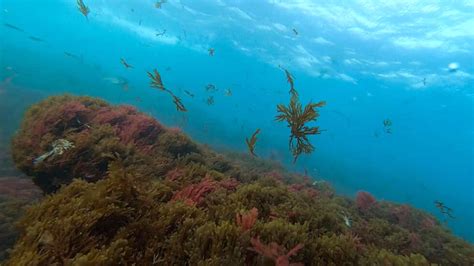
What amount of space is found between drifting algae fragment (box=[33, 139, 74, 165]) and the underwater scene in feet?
0.16

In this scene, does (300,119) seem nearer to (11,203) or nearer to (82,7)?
(11,203)

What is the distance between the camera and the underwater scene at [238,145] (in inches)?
132

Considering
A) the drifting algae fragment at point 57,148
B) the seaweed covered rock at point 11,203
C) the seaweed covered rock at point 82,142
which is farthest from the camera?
the seaweed covered rock at point 82,142

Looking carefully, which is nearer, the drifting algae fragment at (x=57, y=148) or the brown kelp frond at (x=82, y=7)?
the drifting algae fragment at (x=57, y=148)

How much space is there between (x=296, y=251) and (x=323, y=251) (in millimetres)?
448

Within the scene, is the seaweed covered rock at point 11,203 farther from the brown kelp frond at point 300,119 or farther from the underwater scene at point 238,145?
the brown kelp frond at point 300,119

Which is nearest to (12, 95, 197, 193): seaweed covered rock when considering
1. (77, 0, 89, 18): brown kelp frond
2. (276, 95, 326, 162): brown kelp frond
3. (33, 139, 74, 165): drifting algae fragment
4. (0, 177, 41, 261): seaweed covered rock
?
(33, 139, 74, 165): drifting algae fragment

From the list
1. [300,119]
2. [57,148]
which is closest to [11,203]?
[57,148]

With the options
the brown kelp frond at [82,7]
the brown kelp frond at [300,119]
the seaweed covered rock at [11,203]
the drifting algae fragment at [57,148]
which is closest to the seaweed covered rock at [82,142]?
the drifting algae fragment at [57,148]

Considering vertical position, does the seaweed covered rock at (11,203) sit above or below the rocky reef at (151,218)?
below

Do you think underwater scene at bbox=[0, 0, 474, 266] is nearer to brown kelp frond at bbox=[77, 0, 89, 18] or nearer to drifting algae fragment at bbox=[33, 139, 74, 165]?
drifting algae fragment at bbox=[33, 139, 74, 165]

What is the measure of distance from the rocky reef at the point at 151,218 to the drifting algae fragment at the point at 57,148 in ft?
0.07

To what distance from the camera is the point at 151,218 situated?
3691mm

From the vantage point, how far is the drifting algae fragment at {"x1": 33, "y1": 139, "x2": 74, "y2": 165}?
19.8ft
